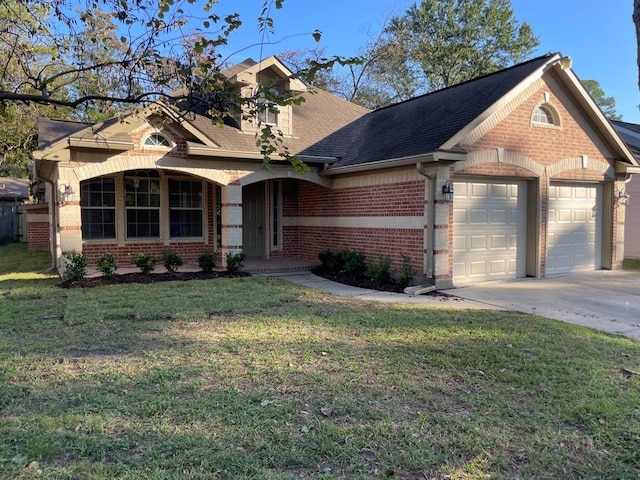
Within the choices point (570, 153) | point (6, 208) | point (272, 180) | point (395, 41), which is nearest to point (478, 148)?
point (570, 153)

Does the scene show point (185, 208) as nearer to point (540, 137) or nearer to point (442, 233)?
point (442, 233)

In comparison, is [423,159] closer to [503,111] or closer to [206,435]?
[503,111]

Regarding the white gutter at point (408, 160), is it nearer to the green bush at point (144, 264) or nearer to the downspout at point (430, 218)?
the downspout at point (430, 218)

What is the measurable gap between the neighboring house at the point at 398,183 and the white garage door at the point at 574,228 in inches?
1.9

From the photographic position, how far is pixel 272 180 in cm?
1411

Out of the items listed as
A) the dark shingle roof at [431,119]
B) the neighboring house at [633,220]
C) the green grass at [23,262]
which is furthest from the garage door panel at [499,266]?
the green grass at [23,262]

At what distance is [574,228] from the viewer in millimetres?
12422

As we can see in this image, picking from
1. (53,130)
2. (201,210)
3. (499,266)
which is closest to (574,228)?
(499,266)

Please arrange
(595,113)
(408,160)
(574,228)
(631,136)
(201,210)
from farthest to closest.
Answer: (631,136) < (201,210) < (574,228) < (595,113) < (408,160)

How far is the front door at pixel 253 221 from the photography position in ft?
46.9

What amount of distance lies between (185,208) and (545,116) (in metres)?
9.61

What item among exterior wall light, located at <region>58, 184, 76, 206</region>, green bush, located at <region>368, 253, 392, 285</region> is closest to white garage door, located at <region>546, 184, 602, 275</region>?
green bush, located at <region>368, 253, 392, 285</region>

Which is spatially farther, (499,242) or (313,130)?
(313,130)

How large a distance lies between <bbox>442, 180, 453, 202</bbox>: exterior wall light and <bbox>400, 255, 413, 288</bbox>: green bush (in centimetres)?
157
